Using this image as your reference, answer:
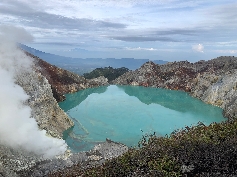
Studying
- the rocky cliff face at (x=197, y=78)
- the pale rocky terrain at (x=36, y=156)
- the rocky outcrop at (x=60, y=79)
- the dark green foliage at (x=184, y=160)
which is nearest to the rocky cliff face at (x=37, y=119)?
the pale rocky terrain at (x=36, y=156)

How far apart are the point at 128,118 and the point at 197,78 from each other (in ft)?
105

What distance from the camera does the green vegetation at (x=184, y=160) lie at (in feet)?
23.5

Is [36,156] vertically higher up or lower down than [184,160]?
lower down

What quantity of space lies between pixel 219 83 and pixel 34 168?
40.2 m

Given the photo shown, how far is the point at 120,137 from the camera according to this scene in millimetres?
23562

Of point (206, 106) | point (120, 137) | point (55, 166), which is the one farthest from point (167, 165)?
point (206, 106)

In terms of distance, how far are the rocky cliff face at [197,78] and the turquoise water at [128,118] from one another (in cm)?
274

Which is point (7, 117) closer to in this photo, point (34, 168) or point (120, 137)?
point (34, 168)

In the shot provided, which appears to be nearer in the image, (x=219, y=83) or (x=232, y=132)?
(x=232, y=132)

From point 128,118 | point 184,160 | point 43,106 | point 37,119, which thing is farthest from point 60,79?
point 184,160

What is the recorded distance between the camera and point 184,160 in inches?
306

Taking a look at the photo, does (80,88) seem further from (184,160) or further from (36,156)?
(184,160)

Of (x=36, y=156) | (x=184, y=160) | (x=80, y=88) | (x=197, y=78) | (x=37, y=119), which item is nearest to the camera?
(x=184, y=160)

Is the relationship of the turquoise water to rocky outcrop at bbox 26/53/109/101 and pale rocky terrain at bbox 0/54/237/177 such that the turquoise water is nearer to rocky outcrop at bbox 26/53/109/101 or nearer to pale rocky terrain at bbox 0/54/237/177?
pale rocky terrain at bbox 0/54/237/177
